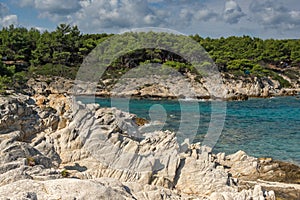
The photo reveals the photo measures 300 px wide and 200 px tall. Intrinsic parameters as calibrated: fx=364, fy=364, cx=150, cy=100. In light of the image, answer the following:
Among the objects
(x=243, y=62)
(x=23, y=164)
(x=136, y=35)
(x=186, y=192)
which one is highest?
(x=136, y=35)

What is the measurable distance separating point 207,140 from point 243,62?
46234 mm

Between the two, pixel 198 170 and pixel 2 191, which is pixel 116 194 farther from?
pixel 198 170

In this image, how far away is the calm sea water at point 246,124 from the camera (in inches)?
867

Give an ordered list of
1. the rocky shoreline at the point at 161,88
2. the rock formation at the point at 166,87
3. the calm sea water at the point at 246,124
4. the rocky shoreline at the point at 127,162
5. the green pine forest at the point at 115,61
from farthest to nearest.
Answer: the green pine forest at the point at 115,61 < the rock formation at the point at 166,87 < the rocky shoreline at the point at 161,88 < the calm sea water at the point at 246,124 < the rocky shoreline at the point at 127,162

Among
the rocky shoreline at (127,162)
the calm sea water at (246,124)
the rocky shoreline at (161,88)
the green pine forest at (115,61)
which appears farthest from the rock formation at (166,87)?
the rocky shoreline at (127,162)

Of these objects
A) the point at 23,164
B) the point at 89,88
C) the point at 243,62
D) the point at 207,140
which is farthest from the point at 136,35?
the point at 23,164

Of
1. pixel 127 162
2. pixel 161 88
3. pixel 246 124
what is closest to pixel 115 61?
pixel 161 88

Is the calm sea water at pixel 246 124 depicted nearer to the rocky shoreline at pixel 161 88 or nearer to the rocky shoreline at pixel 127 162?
the rocky shoreline at pixel 127 162

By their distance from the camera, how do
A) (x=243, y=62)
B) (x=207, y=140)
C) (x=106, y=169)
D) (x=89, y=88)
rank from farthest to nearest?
(x=243, y=62) → (x=89, y=88) → (x=207, y=140) → (x=106, y=169)

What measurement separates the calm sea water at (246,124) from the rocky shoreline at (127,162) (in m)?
3.88

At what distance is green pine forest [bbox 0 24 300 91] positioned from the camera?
59.4 metres

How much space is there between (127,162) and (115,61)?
51.3m

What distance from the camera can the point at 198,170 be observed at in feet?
43.8

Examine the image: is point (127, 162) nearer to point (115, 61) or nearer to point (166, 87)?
point (166, 87)
